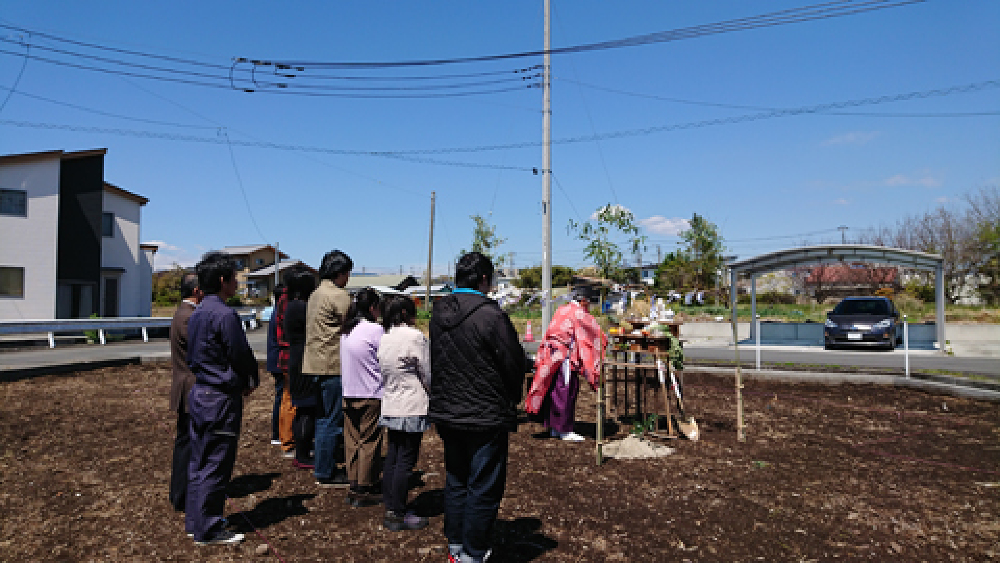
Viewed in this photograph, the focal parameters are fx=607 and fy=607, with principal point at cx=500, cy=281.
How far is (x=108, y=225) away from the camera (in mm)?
26516

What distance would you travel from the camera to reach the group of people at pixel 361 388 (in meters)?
3.43

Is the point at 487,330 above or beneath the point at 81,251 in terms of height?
beneath

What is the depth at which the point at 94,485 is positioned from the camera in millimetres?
5191

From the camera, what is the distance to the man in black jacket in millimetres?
3393

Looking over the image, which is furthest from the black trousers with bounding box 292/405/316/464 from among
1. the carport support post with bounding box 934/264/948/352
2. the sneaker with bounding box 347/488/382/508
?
the carport support post with bounding box 934/264/948/352

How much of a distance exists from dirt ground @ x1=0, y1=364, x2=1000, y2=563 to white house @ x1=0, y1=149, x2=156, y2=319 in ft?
61.2

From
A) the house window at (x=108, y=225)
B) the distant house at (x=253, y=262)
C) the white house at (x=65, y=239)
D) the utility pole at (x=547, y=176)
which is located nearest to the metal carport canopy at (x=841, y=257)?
the utility pole at (x=547, y=176)

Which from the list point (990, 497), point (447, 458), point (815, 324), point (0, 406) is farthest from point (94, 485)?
point (815, 324)

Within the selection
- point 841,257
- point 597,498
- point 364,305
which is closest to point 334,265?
point 364,305

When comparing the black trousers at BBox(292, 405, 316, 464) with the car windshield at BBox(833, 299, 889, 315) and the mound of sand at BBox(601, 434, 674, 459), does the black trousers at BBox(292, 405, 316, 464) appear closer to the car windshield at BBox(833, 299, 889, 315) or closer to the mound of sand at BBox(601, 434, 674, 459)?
the mound of sand at BBox(601, 434, 674, 459)

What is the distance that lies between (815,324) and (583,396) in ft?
49.5

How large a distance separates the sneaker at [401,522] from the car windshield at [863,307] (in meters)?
17.6

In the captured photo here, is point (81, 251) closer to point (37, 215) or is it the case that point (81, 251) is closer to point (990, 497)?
point (37, 215)

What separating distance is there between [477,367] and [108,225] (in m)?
28.8
